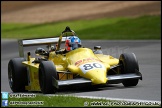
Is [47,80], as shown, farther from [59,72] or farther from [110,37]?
[110,37]

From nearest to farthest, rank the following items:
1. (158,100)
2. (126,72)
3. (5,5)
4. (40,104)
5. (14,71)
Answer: (40,104) < (158,100) < (126,72) < (14,71) < (5,5)

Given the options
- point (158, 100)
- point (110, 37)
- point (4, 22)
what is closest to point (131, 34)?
point (110, 37)

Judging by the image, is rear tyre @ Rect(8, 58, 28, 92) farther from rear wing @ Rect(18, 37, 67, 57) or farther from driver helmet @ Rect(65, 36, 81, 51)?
driver helmet @ Rect(65, 36, 81, 51)

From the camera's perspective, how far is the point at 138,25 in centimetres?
3800

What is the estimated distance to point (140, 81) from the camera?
15914 mm

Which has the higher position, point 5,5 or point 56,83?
point 5,5

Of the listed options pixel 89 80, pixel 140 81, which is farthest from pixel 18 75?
pixel 140 81

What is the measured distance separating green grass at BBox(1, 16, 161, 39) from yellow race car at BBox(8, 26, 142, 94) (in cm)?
1666

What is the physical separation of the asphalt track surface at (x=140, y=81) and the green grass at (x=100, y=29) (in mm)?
3497

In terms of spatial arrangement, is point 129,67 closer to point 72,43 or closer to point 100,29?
point 72,43

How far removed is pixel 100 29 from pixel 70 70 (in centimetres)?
2480

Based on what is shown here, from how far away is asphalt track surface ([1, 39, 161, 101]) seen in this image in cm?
1320

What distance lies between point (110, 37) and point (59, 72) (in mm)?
19784

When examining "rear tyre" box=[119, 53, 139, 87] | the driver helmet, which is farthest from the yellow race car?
the driver helmet
